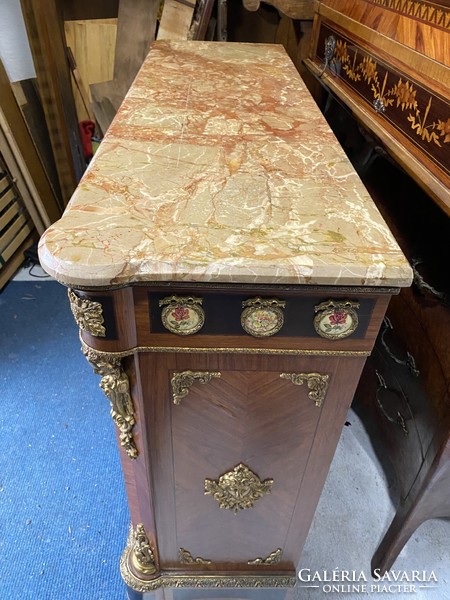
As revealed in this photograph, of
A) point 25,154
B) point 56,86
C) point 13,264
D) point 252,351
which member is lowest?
point 13,264

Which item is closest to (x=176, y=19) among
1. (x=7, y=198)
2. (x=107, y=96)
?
(x=107, y=96)

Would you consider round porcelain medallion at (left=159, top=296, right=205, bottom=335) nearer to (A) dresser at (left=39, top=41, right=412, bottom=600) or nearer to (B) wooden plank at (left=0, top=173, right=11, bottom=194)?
(A) dresser at (left=39, top=41, right=412, bottom=600)

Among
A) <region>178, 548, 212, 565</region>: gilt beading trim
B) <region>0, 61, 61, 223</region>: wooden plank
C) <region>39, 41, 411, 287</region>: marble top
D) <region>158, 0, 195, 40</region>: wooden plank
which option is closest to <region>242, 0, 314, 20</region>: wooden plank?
<region>158, 0, 195, 40</region>: wooden plank

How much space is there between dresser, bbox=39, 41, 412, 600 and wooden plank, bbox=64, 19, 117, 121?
4.46 ft

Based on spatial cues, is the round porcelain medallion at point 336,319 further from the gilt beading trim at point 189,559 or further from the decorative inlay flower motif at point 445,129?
the gilt beading trim at point 189,559

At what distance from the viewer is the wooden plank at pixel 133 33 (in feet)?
6.45

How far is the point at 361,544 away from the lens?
1.18 metres

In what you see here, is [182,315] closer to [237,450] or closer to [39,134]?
[237,450]

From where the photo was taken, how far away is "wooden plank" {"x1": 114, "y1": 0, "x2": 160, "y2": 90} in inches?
77.4

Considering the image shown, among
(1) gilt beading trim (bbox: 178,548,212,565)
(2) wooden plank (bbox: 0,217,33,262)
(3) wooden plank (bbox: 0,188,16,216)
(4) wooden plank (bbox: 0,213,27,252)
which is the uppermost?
(3) wooden plank (bbox: 0,188,16,216)

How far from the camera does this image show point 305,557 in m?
1.15

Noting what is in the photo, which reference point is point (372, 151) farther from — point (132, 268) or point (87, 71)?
point (87, 71)

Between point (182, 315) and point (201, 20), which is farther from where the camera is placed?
point (201, 20)

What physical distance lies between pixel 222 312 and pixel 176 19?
178 cm
